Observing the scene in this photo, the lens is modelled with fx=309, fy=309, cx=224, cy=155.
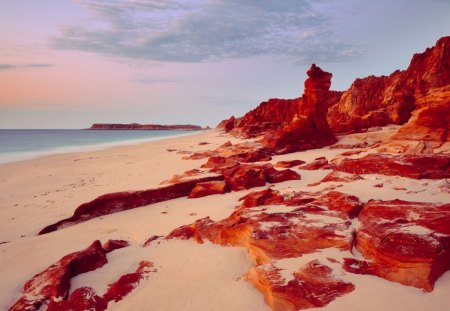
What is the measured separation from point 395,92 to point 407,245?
41.1 m

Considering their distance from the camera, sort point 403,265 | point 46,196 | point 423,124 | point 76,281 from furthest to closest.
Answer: point 423,124, point 46,196, point 76,281, point 403,265

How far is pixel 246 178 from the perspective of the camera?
10.6 metres

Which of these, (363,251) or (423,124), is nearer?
(363,251)

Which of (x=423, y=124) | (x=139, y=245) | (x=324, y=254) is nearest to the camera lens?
(x=324, y=254)

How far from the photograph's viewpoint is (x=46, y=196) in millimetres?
13336

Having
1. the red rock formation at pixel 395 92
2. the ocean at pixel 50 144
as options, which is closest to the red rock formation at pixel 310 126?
the red rock formation at pixel 395 92

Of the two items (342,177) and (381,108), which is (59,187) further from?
(381,108)

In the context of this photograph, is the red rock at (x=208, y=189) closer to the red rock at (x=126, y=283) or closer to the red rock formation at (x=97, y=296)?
the red rock at (x=126, y=283)

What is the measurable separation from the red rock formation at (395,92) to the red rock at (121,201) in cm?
1659

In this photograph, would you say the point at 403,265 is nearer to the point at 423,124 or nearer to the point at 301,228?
the point at 301,228

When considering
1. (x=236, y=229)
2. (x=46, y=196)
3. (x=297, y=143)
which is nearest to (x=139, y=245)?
(x=236, y=229)

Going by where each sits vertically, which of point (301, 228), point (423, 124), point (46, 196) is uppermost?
point (423, 124)

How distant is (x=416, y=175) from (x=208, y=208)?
5.51 metres

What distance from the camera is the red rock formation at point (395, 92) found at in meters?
28.7
